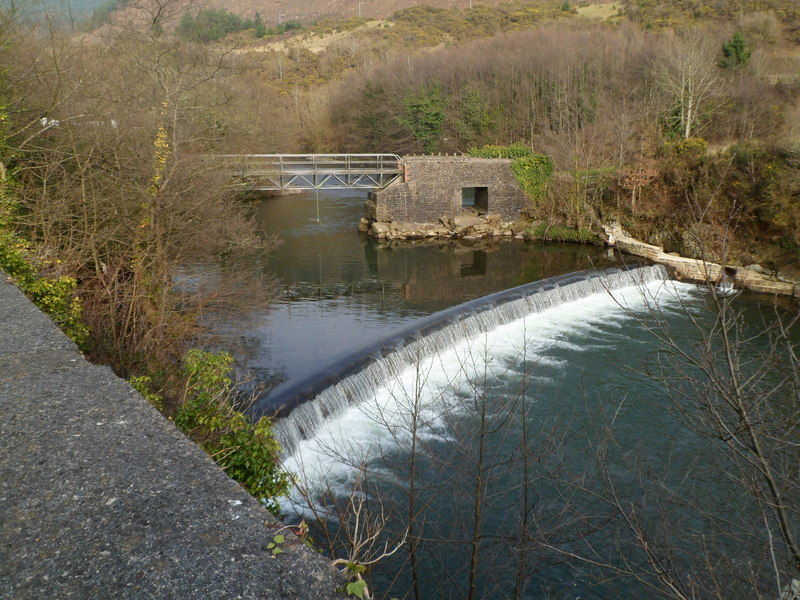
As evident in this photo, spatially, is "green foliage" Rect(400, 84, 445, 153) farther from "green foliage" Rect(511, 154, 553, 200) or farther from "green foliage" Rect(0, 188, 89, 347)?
"green foliage" Rect(0, 188, 89, 347)

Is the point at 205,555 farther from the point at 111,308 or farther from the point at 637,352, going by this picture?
the point at 637,352

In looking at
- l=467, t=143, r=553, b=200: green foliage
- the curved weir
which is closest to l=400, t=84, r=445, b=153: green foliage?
l=467, t=143, r=553, b=200: green foliage

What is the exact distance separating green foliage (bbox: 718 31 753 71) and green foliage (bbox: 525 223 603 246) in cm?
1413

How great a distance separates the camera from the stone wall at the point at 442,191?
25.0 meters

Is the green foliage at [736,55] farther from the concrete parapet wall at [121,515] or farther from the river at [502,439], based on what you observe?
the concrete parapet wall at [121,515]

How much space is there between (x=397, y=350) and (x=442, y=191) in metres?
14.8

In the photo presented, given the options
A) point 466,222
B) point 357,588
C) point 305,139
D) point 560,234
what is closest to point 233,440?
point 357,588

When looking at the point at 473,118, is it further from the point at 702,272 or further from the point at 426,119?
the point at 702,272

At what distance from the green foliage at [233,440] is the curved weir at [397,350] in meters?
1.79

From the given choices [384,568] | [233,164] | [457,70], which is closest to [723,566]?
[384,568]

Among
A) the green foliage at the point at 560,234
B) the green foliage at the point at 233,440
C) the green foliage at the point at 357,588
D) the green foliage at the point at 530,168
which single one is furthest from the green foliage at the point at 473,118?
the green foliage at the point at 357,588

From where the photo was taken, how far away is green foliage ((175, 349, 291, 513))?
5.88 meters

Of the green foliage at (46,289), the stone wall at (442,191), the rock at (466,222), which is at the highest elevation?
the green foliage at (46,289)

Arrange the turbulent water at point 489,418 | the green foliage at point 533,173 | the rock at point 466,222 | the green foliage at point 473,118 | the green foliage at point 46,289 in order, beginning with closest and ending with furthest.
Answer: the turbulent water at point 489,418 < the green foliage at point 46,289 < the rock at point 466,222 < the green foliage at point 533,173 < the green foliage at point 473,118
